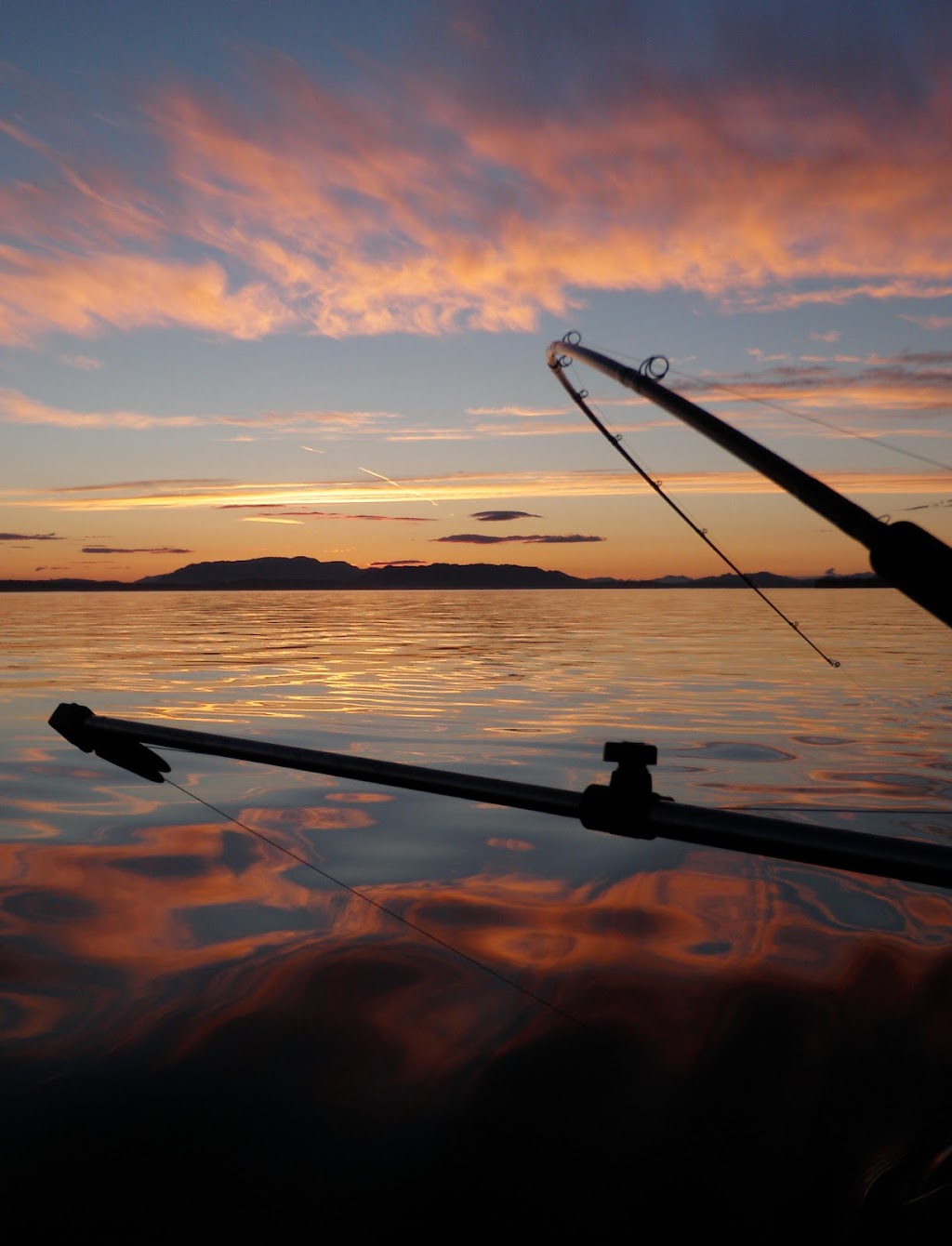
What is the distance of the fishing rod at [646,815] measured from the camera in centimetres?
306

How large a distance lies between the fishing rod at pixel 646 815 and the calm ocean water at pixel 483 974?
146 cm

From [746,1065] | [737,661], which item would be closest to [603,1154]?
[746,1065]

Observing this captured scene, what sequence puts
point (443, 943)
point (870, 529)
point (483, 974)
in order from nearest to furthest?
point (870, 529), point (483, 974), point (443, 943)

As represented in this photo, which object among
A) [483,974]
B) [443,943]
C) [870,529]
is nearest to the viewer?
[870,529]

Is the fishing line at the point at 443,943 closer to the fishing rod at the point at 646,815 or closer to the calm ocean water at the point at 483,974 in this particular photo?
the calm ocean water at the point at 483,974

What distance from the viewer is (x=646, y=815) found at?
3.47 metres

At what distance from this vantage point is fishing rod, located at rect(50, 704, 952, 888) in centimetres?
306

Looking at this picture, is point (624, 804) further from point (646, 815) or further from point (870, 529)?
point (870, 529)

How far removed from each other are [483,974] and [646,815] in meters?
2.84

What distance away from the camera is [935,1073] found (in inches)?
176

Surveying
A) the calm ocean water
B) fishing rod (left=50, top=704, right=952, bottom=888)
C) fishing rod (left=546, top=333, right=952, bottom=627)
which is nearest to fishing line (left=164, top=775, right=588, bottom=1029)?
the calm ocean water

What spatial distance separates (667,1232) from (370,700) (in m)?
17.3

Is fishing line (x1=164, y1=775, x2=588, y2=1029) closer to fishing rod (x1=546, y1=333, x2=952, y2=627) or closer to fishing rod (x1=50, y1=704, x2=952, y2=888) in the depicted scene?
fishing rod (x1=50, y1=704, x2=952, y2=888)

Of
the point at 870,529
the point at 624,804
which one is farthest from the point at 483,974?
the point at 870,529
